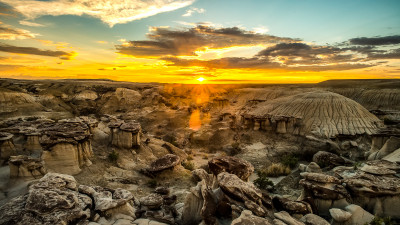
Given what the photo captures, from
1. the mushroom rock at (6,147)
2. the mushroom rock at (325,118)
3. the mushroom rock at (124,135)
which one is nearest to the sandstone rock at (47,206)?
the mushroom rock at (6,147)

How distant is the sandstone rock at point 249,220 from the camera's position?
16.0 feet

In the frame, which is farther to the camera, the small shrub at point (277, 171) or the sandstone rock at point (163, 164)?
the small shrub at point (277, 171)

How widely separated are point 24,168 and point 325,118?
28.5m

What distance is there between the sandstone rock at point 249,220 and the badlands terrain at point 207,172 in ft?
0.11

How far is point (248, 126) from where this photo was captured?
85.5 ft

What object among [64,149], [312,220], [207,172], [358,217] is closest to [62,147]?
[64,149]

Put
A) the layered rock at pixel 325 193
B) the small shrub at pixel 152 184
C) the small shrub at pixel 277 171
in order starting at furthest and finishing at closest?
the small shrub at pixel 277 171 → the small shrub at pixel 152 184 → the layered rock at pixel 325 193

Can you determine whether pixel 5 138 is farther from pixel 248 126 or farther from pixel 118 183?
pixel 248 126

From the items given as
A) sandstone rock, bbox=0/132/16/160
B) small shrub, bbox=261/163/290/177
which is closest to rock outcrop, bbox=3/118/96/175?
sandstone rock, bbox=0/132/16/160

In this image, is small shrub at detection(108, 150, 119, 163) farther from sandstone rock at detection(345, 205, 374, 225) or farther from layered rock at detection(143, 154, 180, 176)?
sandstone rock at detection(345, 205, 374, 225)

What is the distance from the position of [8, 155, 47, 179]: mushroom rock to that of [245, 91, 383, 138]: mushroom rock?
71.8 feet

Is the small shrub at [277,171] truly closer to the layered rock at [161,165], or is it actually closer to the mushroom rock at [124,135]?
the layered rock at [161,165]

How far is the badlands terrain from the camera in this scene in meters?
5.83

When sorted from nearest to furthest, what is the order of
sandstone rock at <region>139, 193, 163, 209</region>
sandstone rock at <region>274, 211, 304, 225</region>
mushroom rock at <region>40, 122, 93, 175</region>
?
1. sandstone rock at <region>274, 211, 304, 225</region>
2. sandstone rock at <region>139, 193, 163, 209</region>
3. mushroom rock at <region>40, 122, 93, 175</region>
